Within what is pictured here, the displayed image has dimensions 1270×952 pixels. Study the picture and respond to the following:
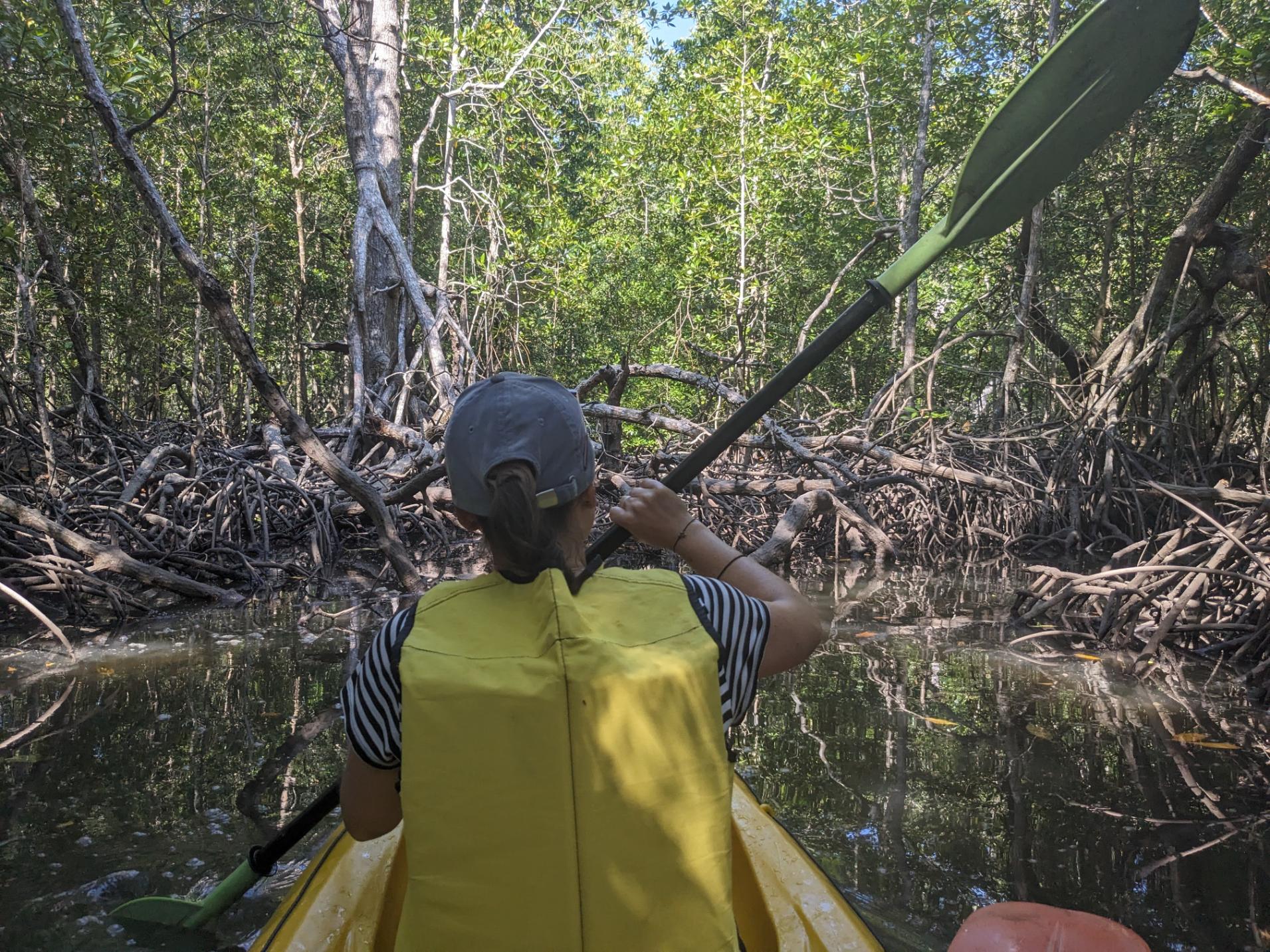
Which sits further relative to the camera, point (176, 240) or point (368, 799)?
point (176, 240)

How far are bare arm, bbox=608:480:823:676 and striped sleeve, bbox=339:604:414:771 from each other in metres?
0.36

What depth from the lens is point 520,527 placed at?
3.17ft

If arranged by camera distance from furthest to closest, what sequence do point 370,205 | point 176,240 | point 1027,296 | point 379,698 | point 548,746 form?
point 1027,296, point 370,205, point 176,240, point 379,698, point 548,746

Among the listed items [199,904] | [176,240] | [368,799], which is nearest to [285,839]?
[199,904]

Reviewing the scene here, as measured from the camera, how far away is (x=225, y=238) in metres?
11.5

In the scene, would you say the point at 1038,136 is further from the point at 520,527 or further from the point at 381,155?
the point at 381,155

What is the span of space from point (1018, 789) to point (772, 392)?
167 centimetres

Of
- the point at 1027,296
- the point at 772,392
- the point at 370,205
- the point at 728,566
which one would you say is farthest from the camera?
the point at 1027,296

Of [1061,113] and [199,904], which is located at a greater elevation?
[1061,113]

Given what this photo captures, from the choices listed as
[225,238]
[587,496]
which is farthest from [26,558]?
[225,238]

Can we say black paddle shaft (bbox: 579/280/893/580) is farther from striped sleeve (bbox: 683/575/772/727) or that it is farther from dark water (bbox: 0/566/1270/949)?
dark water (bbox: 0/566/1270/949)

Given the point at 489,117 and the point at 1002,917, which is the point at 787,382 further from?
the point at 489,117

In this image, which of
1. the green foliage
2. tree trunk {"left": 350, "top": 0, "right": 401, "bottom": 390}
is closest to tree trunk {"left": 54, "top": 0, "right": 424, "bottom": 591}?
the green foliage

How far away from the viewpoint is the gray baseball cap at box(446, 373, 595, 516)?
1.03 meters
